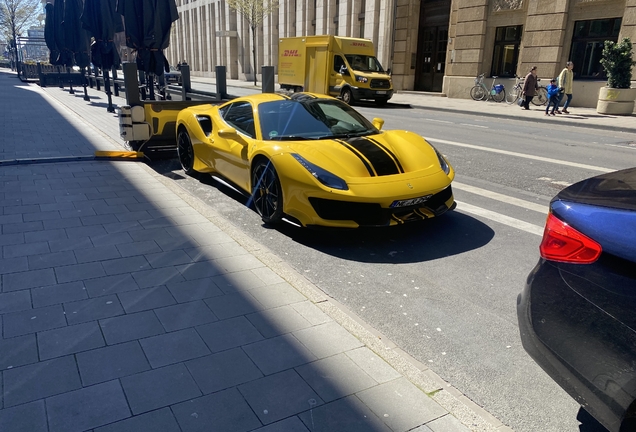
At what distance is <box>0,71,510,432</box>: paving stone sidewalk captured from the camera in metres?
2.49

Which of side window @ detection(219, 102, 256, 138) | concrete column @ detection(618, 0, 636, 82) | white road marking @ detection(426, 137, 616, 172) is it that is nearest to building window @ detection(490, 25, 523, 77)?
concrete column @ detection(618, 0, 636, 82)

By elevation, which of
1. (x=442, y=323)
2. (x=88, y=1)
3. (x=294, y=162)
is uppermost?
(x=88, y=1)

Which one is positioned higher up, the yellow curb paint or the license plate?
the license plate

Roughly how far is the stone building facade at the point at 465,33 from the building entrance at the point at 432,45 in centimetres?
5

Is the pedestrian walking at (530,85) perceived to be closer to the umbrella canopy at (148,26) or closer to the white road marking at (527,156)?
the white road marking at (527,156)

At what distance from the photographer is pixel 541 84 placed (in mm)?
22172

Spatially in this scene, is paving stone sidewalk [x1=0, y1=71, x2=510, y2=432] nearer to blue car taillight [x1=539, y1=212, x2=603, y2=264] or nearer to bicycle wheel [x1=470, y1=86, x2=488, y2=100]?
blue car taillight [x1=539, y1=212, x2=603, y2=264]

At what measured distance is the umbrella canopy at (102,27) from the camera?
15.4 m

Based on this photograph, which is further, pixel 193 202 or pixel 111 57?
pixel 111 57

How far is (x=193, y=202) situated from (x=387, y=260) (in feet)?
9.42

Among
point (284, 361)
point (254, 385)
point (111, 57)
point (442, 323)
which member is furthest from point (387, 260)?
point (111, 57)

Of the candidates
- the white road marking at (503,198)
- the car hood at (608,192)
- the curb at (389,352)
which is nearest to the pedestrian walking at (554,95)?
the white road marking at (503,198)

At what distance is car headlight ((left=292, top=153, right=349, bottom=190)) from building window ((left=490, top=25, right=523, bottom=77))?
888 inches

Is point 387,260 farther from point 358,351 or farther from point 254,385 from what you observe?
point 254,385
